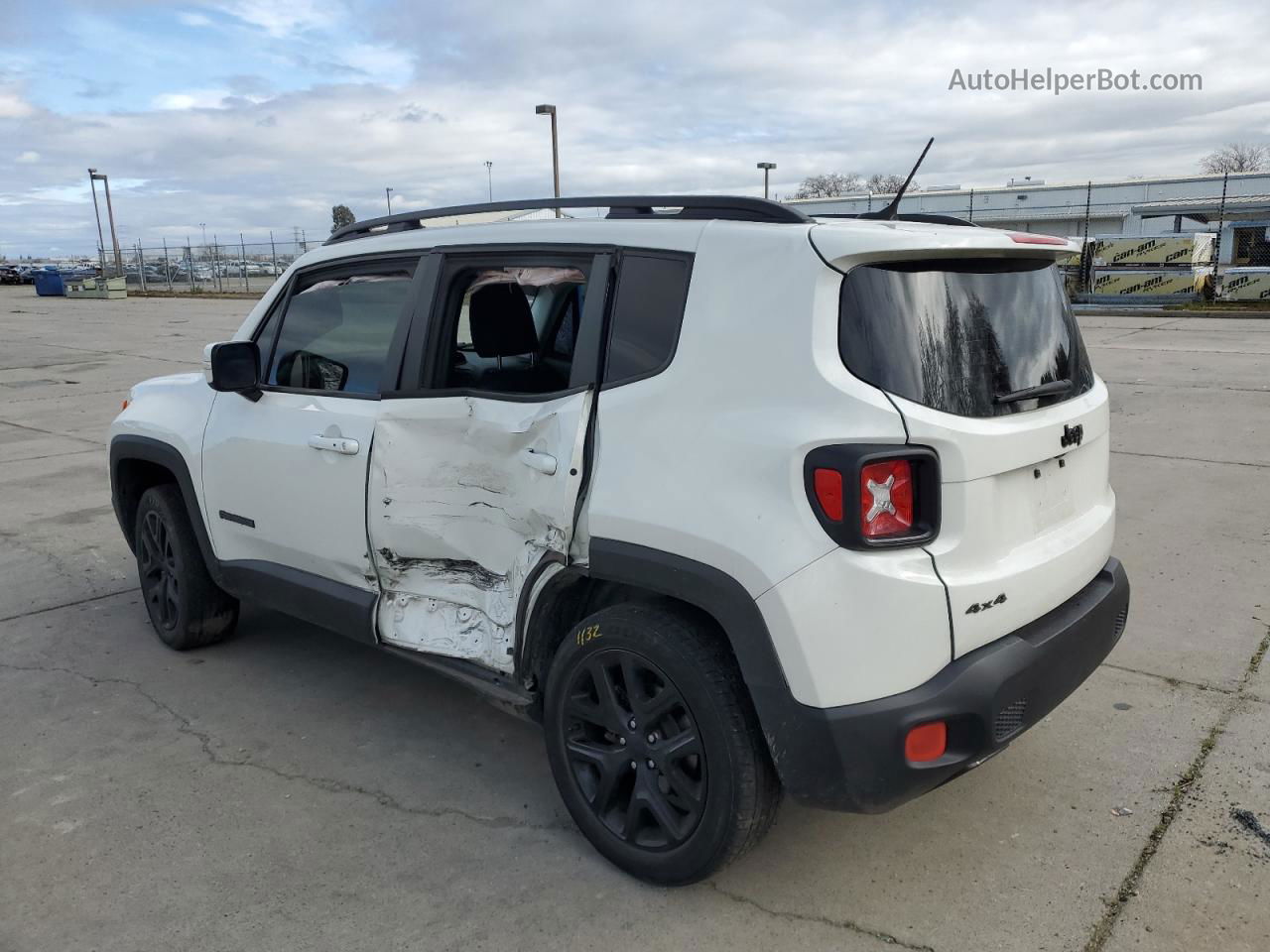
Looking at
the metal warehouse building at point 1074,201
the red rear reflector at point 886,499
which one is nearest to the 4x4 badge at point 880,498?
the red rear reflector at point 886,499

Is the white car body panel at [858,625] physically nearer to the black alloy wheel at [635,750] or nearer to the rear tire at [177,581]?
the black alloy wheel at [635,750]

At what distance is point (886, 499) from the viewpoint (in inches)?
91.6

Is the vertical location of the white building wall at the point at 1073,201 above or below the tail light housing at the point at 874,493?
above

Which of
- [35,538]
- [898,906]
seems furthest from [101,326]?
[898,906]

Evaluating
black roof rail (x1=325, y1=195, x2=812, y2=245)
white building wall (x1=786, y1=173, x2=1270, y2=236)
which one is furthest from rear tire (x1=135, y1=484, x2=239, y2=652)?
white building wall (x1=786, y1=173, x2=1270, y2=236)

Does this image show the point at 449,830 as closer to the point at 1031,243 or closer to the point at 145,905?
the point at 145,905

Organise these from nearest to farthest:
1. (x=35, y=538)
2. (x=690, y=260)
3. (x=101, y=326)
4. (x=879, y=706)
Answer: (x=879, y=706)
(x=690, y=260)
(x=35, y=538)
(x=101, y=326)

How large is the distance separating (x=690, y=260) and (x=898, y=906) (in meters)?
1.82

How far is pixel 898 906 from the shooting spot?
2721 mm

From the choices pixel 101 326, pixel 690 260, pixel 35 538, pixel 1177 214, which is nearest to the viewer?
pixel 690 260

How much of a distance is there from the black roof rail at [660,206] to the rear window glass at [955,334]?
0.32m

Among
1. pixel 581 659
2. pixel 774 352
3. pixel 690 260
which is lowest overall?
pixel 581 659

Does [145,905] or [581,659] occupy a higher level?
[581,659]

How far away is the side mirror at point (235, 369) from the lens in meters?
3.88
